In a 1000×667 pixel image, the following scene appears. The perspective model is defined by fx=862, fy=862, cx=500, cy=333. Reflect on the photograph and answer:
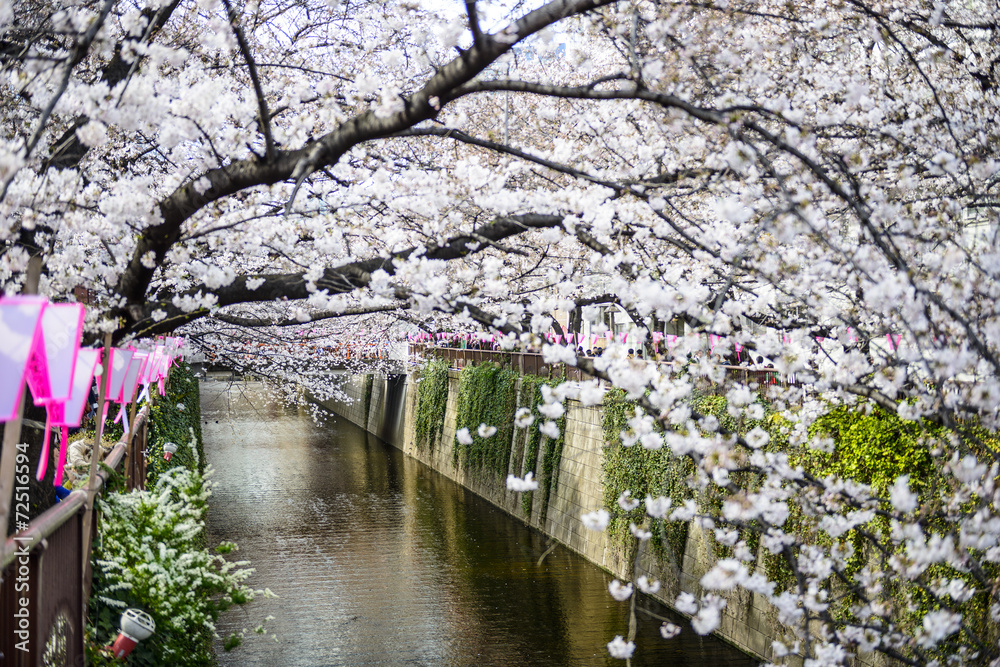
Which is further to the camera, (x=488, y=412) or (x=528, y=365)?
(x=488, y=412)

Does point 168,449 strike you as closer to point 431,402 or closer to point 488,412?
point 488,412

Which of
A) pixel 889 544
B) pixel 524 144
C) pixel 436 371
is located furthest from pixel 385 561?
pixel 436 371

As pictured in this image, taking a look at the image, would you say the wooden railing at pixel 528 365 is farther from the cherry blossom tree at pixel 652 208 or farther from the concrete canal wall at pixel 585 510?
the cherry blossom tree at pixel 652 208

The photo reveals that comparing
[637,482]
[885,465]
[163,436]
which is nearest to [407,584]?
[637,482]

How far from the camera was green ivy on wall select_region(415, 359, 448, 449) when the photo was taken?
24.0 meters

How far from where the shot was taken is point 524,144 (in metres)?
9.98

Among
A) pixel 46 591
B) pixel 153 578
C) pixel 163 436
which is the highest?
pixel 46 591

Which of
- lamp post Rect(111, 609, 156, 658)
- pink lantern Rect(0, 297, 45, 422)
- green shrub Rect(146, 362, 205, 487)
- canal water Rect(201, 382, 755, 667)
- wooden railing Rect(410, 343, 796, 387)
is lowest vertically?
canal water Rect(201, 382, 755, 667)

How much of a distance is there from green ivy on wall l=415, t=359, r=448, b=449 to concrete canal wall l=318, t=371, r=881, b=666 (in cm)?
26

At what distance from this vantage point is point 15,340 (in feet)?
10.00

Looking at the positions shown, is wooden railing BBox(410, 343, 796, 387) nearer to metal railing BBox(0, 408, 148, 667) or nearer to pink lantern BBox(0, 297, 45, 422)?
pink lantern BBox(0, 297, 45, 422)

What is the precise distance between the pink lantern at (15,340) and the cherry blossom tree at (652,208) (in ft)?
1.36

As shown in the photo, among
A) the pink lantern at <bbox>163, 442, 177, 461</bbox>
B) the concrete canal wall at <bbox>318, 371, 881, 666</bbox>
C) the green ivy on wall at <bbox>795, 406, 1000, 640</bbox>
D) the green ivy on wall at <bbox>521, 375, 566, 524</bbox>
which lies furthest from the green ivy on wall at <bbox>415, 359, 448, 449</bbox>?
the green ivy on wall at <bbox>795, 406, 1000, 640</bbox>

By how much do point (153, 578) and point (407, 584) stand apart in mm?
7371
